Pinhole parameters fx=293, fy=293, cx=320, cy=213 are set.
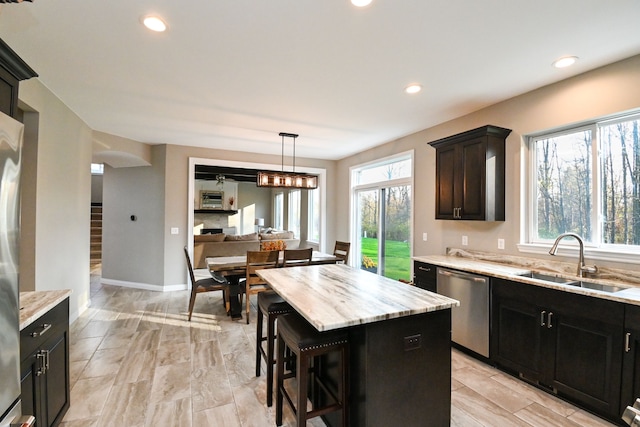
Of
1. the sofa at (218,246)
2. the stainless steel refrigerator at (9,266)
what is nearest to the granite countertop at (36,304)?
the stainless steel refrigerator at (9,266)

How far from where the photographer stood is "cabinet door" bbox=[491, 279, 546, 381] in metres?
2.39

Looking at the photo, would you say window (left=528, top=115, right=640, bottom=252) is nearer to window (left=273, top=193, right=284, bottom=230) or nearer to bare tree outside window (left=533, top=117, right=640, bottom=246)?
bare tree outside window (left=533, top=117, right=640, bottom=246)

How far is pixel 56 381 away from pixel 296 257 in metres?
2.61

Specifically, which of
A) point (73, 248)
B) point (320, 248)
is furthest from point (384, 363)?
point (320, 248)

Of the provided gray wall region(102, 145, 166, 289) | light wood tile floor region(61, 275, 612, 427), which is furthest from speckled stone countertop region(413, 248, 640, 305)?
gray wall region(102, 145, 166, 289)

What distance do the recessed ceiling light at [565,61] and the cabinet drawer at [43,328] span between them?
4025 mm

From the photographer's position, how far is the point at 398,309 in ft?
5.24

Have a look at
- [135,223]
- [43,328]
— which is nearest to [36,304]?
[43,328]

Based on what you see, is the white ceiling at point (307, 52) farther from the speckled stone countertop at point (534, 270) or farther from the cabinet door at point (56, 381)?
the cabinet door at point (56, 381)

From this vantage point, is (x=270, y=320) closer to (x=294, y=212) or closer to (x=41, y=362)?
(x=41, y=362)

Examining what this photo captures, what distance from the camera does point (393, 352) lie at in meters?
1.61

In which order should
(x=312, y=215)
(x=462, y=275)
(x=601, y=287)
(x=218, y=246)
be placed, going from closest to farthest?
(x=601, y=287) < (x=462, y=275) < (x=218, y=246) < (x=312, y=215)

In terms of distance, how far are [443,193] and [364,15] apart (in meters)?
2.34

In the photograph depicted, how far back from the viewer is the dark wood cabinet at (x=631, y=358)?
6.13 feet
